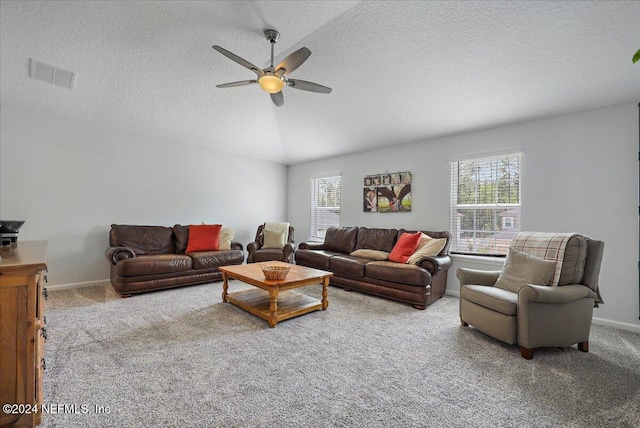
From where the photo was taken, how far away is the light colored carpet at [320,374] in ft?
5.24

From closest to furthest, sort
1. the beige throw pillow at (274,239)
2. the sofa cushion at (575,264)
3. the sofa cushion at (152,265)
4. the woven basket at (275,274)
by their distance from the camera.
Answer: the sofa cushion at (575,264), the woven basket at (275,274), the sofa cushion at (152,265), the beige throw pillow at (274,239)

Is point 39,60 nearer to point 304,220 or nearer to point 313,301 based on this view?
point 313,301

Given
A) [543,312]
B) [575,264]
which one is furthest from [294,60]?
[575,264]

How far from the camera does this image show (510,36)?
2.65 m

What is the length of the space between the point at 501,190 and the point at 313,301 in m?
3.10

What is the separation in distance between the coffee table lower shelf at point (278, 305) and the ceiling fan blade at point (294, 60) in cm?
243

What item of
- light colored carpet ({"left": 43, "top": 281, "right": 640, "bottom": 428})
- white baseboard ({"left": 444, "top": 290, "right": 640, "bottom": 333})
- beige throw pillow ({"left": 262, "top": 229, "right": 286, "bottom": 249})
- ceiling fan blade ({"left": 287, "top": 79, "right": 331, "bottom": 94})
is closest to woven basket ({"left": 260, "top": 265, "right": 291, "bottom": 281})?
light colored carpet ({"left": 43, "top": 281, "right": 640, "bottom": 428})

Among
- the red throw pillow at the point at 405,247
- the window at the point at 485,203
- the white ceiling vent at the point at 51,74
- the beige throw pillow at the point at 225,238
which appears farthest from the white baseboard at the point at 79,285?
the window at the point at 485,203

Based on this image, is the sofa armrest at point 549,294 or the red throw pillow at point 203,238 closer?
the sofa armrest at point 549,294

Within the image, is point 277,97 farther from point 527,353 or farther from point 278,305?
point 527,353

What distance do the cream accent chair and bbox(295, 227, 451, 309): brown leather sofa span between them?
34.2 inches

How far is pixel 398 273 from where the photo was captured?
12.0ft

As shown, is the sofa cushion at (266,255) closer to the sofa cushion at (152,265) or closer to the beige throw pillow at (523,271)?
the sofa cushion at (152,265)

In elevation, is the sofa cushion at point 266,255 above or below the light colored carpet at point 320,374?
above
